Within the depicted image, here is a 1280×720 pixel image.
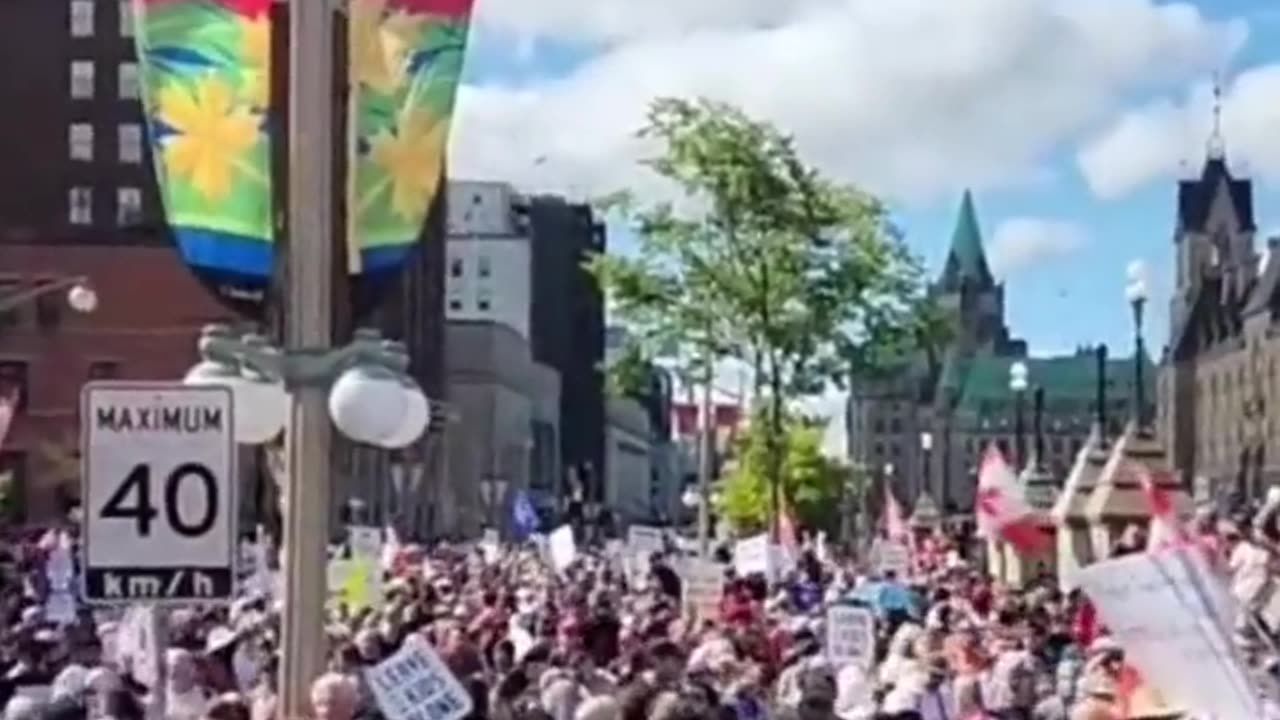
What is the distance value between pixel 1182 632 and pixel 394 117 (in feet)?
12.1

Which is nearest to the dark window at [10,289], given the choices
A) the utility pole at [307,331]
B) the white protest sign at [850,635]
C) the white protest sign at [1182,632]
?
the white protest sign at [850,635]

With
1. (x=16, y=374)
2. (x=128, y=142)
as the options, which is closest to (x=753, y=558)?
(x=16, y=374)

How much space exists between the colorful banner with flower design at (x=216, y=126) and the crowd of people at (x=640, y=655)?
1768mm

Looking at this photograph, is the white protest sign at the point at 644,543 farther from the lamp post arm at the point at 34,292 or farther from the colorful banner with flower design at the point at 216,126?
the colorful banner with flower design at the point at 216,126

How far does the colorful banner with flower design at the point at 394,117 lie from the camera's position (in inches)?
517

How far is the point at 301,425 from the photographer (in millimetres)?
12953

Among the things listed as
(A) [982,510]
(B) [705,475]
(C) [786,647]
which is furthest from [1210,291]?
(C) [786,647]

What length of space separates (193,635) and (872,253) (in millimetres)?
28401

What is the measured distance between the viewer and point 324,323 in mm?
12992

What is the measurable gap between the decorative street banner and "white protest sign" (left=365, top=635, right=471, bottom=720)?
75.1 inches

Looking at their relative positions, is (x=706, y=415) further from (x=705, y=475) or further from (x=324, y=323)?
(x=324, y=323)

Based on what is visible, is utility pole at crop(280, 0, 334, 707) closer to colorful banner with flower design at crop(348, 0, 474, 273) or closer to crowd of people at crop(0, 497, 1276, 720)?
colorful banner with flower design at crop(348, 0, 474, 273)

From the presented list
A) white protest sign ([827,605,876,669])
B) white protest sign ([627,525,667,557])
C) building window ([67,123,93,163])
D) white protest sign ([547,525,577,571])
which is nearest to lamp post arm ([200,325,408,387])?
white protest sign ([827,605,876,669])

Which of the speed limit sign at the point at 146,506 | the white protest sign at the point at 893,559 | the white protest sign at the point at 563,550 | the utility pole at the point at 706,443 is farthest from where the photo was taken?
the utility pole at the point at 706,443
